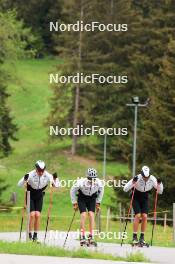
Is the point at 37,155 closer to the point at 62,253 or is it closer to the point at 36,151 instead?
the point at 36,151

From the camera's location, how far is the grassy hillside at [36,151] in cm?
6086

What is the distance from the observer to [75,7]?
69.8 meters

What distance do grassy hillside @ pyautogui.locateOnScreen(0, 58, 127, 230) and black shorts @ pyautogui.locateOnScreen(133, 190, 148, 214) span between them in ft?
63.8

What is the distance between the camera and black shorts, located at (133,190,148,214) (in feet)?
71.6

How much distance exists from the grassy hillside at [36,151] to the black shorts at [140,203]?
1945cm

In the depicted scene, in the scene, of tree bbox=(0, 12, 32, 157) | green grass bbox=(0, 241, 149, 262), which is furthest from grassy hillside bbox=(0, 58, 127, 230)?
green grass bbox=(0, 241, 149, 262)

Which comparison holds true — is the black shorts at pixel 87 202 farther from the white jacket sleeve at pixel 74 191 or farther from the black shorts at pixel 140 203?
the black shorts at pixel 140 203

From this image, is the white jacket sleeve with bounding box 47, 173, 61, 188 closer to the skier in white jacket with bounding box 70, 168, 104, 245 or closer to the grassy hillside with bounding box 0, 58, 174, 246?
the skier in white jacket with bounding box 70, 168, 104, 245

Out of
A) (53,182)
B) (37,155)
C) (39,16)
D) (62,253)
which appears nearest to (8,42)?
(53,182)

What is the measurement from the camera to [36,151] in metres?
80.3

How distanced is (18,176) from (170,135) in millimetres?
22816

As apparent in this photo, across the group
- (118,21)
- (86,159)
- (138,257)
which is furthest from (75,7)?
(138,257)

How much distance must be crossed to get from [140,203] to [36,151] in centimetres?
5864

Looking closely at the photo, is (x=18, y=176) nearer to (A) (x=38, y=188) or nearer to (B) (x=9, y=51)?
(B) (x=9, y=51)
